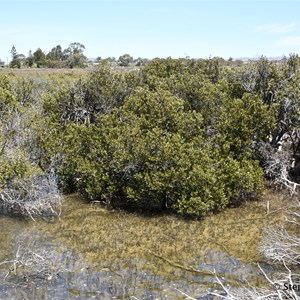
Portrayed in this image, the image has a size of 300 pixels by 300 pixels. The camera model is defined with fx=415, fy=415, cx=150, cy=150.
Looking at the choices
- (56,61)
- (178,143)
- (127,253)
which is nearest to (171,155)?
(178,143)

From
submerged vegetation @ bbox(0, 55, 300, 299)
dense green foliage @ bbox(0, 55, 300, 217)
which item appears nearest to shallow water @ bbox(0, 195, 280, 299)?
submerged vegetation @ bbox(0, 55, 300, 299)

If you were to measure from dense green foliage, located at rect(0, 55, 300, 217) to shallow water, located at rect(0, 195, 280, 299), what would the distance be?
4.04 feet

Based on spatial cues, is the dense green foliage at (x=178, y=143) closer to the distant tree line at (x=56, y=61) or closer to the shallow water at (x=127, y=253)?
the shallow water at (x=127, y=253)

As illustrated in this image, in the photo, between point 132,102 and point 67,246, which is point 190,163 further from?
point 67,246

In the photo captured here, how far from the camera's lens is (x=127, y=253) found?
52.3ft

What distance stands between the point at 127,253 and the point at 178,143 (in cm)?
618

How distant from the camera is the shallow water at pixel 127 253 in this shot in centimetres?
1332

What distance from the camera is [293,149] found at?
24.8 m

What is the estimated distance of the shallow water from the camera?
43.7 feet

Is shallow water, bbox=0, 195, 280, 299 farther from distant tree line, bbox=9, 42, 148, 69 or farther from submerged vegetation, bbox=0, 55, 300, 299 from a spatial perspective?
distant tree line, bbox=9, 42, 148, 69

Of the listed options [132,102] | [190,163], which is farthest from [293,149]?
[132,102]

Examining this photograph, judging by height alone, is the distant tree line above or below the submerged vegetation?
above

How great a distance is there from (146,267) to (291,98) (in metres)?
13.2

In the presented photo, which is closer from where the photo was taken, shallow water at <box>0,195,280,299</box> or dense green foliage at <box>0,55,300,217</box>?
shallow water at <box>0,195,280,299</box>
